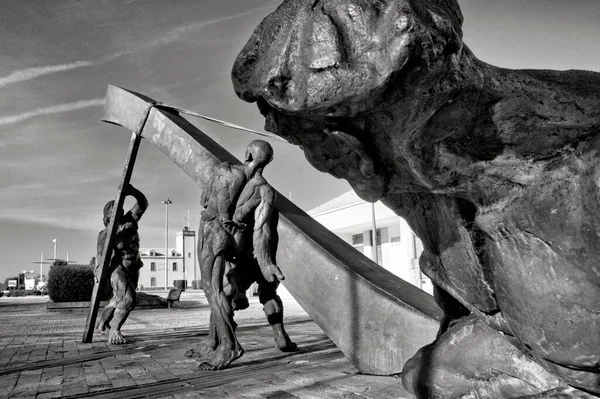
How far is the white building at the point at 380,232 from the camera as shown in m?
17.6

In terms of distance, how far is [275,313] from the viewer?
5934 mm

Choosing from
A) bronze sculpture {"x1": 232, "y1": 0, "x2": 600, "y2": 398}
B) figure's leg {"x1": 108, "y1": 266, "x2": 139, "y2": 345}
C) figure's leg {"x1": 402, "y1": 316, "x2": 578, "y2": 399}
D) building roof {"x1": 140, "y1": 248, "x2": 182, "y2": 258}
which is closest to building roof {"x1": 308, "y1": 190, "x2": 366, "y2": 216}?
figure's leg {"x1": 108, "y1": 266, "x2": 139, "y2": 345}

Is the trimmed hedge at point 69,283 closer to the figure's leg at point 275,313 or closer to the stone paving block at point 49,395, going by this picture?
the figure's leg at point 275,313

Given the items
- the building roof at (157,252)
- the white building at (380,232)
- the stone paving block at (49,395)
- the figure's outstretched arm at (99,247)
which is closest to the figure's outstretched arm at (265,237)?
the stone paving block at (49,395)

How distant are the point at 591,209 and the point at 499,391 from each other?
649mm

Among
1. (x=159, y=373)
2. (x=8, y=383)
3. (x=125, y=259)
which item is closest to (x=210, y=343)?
(x=159, y=373)

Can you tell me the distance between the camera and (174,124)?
6945 millimetres

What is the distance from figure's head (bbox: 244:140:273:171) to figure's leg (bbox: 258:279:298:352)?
1.39 m

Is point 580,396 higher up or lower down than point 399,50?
lower down

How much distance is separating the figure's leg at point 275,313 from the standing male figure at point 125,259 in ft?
8.53

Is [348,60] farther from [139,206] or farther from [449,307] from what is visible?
[139,206]

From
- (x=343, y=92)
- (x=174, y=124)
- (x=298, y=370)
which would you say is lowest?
(x=298, y=370)

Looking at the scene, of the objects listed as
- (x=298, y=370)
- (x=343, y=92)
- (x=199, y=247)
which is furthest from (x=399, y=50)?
(x=199, y=247)

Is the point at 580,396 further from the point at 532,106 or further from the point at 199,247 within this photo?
the point at 199,247
